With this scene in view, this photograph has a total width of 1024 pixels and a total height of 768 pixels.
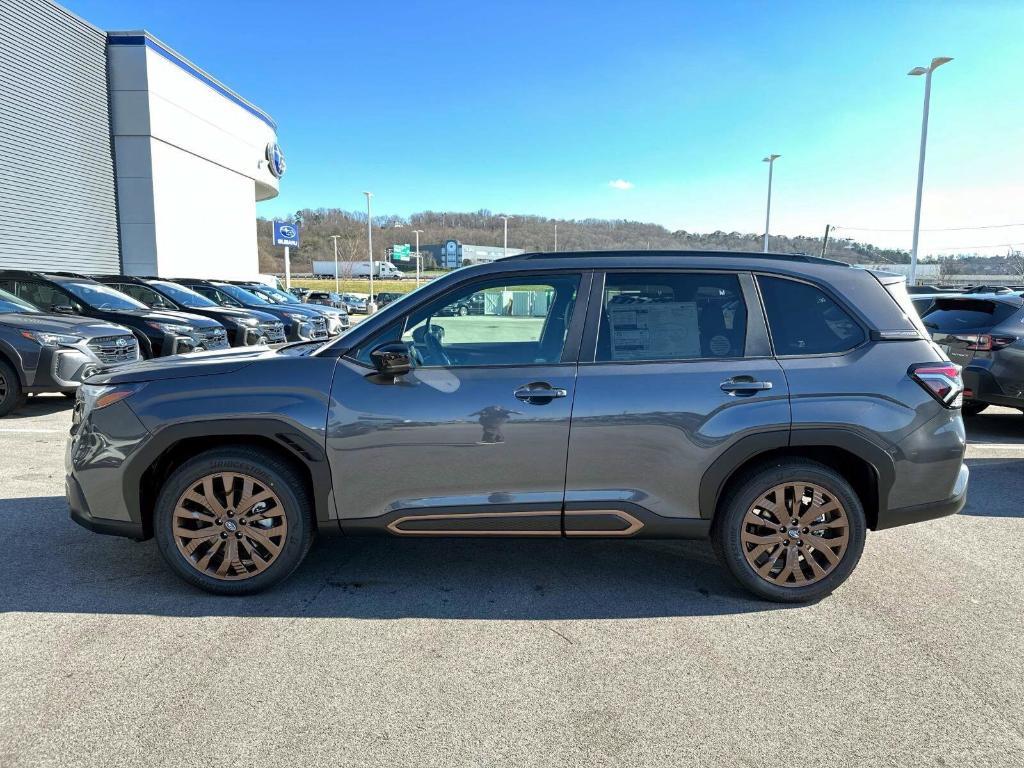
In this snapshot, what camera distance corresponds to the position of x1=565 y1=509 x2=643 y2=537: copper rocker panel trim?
3.27 meters

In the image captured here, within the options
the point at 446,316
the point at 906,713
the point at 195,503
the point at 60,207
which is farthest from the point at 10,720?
the point at 60,207

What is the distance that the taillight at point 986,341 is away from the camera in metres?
6.93

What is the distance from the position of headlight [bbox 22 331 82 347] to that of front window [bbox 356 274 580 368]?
6.62 metres

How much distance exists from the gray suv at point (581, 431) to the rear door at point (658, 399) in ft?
0.04

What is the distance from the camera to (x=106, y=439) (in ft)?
10.8

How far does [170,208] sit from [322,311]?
405 inches

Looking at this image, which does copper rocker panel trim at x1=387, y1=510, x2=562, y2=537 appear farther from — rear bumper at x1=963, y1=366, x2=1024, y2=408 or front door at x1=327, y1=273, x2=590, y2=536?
rear bumper at x1=963, y1=366, x2=1024, y2=408

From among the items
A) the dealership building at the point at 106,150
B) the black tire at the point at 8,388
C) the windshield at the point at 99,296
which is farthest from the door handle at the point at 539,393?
the dealership building at the point at 106,150

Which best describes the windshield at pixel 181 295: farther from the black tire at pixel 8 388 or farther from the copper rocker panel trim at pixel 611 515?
the copper rocker panel trim at pixel 611 515

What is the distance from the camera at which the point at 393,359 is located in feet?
10.4

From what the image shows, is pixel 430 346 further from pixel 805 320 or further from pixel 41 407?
pixel 41 407

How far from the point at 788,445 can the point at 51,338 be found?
8.44 meters

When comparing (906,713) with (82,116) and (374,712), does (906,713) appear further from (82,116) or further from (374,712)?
(82,116)

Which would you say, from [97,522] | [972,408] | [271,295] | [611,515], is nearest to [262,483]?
[97,522]
